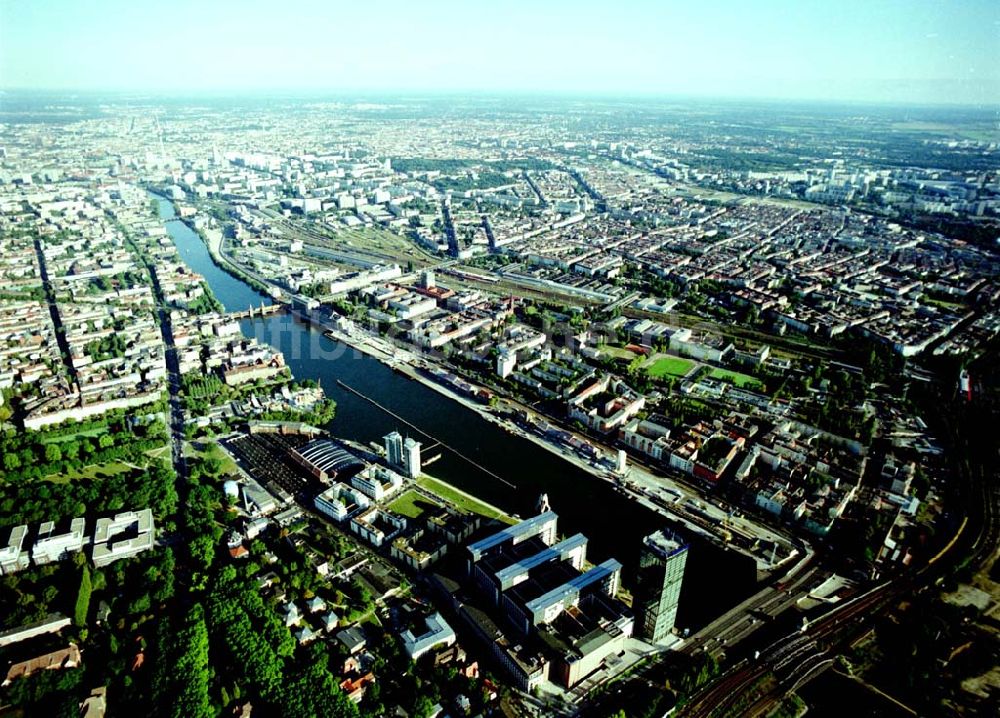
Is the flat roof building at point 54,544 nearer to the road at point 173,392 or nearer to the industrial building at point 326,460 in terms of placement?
the road at point 173,392

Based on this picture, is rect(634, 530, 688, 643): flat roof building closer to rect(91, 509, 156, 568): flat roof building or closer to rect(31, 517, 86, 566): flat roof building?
rect(91, 509, 156, 568): flat roof building

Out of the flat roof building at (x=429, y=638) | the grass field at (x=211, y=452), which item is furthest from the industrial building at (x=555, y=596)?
the grass field at (x=211, y=452)

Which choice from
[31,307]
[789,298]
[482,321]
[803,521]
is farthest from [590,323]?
[31,307]

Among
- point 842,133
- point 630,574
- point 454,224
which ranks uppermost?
point 842,133

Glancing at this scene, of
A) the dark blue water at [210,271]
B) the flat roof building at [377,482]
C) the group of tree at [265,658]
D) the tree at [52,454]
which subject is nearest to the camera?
the group of tree at [265,658]

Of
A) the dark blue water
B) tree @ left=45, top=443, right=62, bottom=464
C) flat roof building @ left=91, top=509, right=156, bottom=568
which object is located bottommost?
flat roof building @ left=91, top=509, right=156, bottom=568

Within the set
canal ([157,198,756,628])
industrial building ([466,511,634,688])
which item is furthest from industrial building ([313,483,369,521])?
industrial building ([466,511,634,688])

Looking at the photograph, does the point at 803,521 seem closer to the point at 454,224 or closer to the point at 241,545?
the point at 241,545
